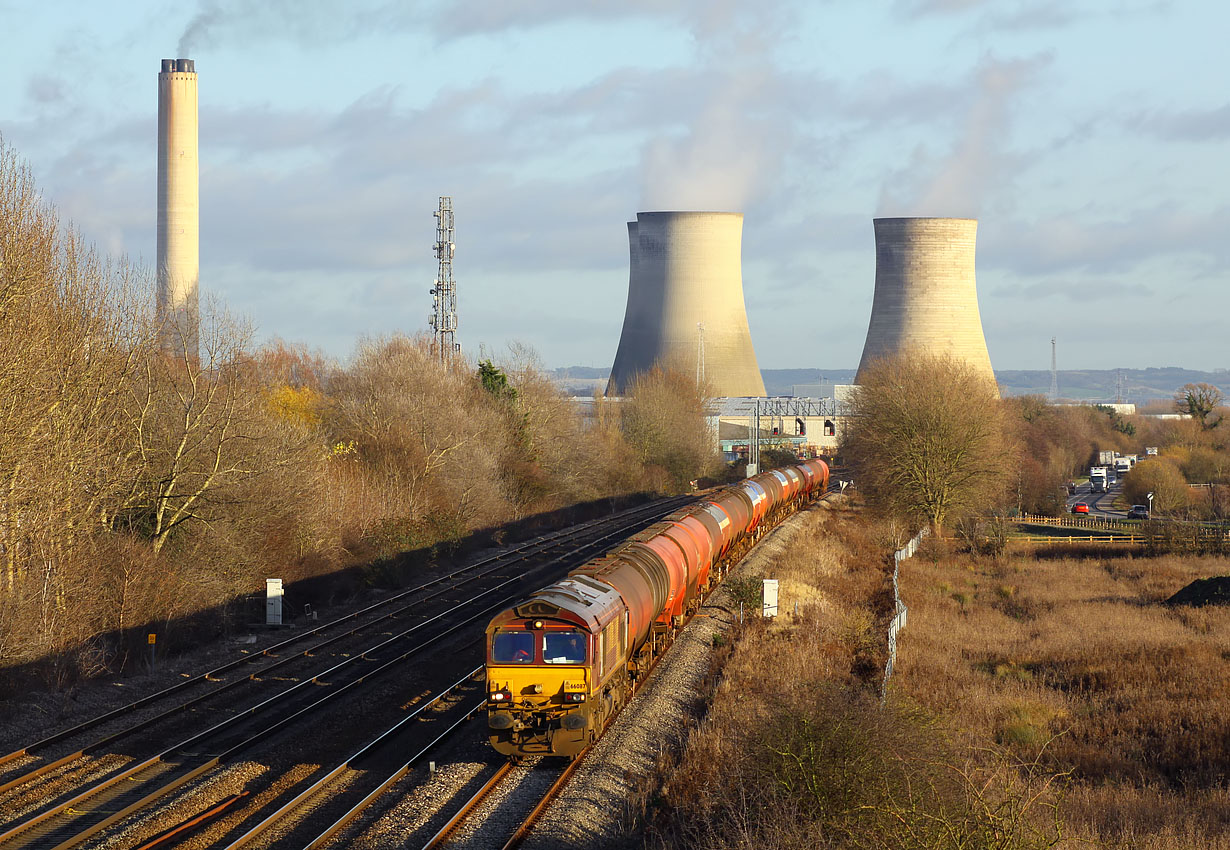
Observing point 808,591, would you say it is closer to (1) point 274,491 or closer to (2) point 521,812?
(1) point 274,491

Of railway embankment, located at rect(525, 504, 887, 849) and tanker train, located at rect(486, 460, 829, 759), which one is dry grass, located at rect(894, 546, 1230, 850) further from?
tanker train, located at rect(486, 460, 829, 759)

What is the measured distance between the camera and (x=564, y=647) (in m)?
13.2

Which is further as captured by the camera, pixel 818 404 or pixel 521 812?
pixel 818 404

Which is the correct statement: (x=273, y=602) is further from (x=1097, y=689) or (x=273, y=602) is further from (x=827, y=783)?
(x=827, y=783)

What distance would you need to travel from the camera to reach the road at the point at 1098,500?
65000 millimetres

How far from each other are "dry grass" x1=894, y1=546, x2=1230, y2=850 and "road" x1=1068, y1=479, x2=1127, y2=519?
31649 millimetres

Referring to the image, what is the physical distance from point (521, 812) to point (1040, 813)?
5.11m

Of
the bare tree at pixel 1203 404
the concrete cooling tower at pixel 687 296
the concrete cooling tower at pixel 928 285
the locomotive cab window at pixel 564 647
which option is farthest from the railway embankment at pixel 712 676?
the bare tree at pixel 1203 404

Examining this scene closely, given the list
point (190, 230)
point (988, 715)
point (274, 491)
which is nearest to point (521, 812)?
point (988, 715)

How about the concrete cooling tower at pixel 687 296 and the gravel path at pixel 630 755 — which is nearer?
the gravel path at pixel 630 755

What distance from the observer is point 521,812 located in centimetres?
1182

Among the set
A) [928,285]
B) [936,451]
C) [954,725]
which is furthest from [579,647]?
[928,285]

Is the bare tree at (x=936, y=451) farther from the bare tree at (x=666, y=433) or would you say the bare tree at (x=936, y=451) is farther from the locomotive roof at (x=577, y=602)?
the locomotive roof at (x=577, y=602)

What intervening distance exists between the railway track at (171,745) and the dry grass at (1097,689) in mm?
8043
